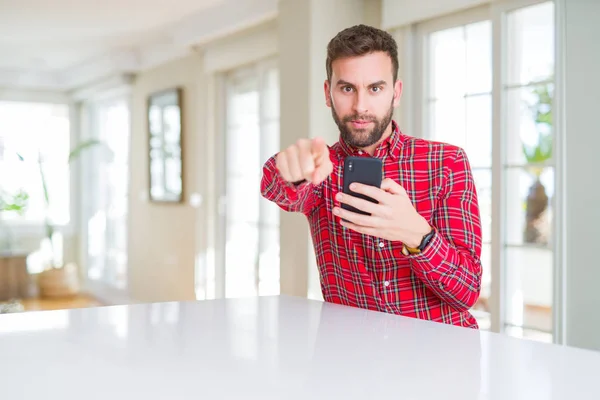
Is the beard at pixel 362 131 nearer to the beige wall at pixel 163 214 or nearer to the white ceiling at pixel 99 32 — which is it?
the white ceiling at pixel 99 32

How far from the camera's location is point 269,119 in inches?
194

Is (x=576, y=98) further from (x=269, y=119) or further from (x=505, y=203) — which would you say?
(x=269, y=119)

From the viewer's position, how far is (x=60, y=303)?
24.0ft

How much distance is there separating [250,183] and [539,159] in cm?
255

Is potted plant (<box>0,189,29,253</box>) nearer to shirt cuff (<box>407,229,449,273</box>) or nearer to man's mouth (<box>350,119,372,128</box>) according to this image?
man's mouth (<box>350,119,372,128</box>)

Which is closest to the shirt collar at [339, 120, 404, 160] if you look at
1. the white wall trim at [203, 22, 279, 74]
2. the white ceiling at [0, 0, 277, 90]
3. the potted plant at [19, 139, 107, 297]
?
the white ceiling at [0, 0, 277, 90]

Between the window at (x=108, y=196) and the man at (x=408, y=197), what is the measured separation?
5.87m

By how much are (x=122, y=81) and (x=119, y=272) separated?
6.99 ft

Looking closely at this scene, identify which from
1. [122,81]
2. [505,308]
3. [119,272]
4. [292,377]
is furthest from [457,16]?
[119,272]

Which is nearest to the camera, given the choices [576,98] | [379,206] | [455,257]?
[379,206]

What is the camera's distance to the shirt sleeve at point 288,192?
1.48 m

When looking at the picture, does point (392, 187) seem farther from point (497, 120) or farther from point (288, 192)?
point (497, 120)

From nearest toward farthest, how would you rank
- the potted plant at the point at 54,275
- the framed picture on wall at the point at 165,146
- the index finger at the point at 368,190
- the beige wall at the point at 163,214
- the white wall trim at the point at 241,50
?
the index finger at the point at 368,190
the white wall trim at the point at 241,50
the beige wall at the point at 163,214
the framed picture on wall at the point at 165,146
the potted plant at the point at 54,275

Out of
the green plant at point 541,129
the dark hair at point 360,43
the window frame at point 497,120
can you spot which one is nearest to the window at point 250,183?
the window frame at point 497,120
